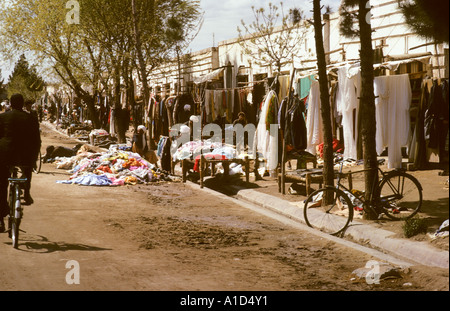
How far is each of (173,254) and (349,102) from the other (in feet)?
21.8

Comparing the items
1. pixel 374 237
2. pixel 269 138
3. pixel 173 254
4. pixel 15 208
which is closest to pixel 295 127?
pixel 269 138

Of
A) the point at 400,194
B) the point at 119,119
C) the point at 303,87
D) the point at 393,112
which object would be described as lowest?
the point at 400,194

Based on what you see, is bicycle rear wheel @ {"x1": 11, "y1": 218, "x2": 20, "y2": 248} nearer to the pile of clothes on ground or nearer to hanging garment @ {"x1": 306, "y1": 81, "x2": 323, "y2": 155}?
hanging garment @ {"x1": 306, "y1": 81, "x2": 323, "y2": 155}

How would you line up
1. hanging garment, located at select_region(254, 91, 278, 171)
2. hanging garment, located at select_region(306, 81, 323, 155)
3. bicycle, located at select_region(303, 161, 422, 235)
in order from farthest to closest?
hanging garment, located at select_region(254, 91, 278, 171), hanging garment, located at select_region(306, 81, 323, 155), bicycle, located at select_region(303, 161, 422, 235)

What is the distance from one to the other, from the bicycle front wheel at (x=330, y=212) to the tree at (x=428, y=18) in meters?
2.83

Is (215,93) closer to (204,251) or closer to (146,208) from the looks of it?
(146,208)

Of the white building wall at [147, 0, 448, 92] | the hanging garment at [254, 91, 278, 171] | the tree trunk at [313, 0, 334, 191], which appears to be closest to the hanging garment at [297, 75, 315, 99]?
the white building wall at [147, 0, 448, 92]

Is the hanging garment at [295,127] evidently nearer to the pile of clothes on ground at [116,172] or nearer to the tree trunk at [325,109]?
the tree trunk at [325,109]

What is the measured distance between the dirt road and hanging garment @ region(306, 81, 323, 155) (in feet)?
8.03

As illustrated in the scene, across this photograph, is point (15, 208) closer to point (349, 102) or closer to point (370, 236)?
point (370, 236)

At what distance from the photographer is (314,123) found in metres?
14.1

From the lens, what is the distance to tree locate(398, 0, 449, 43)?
780 centimetres
